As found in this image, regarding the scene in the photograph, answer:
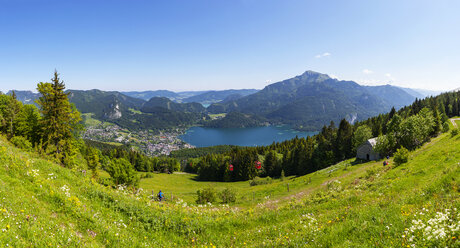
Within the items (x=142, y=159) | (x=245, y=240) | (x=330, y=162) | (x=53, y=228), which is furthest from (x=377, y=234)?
(x=142, y=159)

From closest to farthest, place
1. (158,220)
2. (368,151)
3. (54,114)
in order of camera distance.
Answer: (158,220), (54,114), (368,151)

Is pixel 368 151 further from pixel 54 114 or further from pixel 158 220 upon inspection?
pixel 54 114

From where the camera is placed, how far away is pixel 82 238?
25.0 feet

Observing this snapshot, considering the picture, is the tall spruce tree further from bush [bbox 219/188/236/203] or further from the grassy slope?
bush [bbox 219/188/236/203]

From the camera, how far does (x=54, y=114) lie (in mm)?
31406

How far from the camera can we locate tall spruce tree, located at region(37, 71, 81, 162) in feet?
100

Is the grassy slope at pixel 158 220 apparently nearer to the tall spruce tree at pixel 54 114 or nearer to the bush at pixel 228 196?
the bush at pixel 228 196

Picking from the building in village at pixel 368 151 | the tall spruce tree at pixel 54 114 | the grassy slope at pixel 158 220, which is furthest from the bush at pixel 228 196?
the building in village at pixel 368 151

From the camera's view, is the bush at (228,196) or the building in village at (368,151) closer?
the bush at (228,196)

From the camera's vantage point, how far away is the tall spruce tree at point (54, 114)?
3062 centimetres

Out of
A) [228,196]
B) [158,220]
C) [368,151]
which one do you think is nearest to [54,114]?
[228,196]

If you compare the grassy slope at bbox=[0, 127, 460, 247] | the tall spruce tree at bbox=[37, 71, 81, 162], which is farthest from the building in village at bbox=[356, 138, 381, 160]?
the tall spruce tree at bbox=[37, 71, 81, 162]

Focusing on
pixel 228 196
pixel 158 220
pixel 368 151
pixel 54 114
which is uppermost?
pixel 54 114

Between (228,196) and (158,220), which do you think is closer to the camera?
(158,220)
